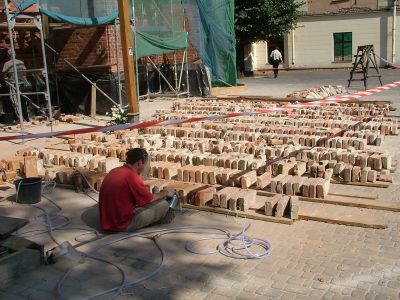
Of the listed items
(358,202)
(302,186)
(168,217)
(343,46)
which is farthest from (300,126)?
(343,46)

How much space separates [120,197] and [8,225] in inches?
43.0

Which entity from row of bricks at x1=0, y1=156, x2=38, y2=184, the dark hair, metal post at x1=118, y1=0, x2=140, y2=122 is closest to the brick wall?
metal post at x1=118, y1=0, x2=140, y2=122

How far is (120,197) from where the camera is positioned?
4.92 m

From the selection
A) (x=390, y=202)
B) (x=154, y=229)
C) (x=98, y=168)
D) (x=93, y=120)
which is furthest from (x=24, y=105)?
(x=390, y=202)

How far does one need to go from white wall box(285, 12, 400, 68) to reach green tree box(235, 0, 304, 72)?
2.56 m

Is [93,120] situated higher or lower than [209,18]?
lower

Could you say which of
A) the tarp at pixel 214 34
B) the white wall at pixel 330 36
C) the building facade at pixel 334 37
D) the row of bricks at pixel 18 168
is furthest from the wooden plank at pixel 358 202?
the white wall at pixel 330 36

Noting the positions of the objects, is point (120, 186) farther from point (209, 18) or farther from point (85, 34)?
point (209, 18)

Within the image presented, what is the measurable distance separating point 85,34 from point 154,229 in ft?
33.6

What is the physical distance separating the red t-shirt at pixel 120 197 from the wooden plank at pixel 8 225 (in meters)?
0.80

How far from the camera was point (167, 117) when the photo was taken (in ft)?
38.8

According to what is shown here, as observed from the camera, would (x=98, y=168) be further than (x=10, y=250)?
Yes

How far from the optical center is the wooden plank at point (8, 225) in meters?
4.60

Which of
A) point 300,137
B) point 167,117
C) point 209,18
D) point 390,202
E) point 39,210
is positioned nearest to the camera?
point 390,202
